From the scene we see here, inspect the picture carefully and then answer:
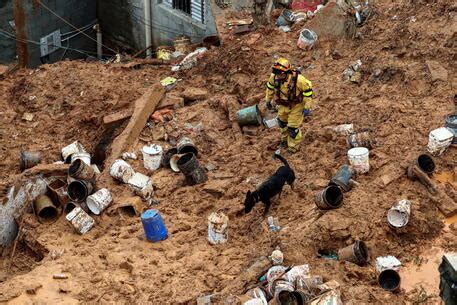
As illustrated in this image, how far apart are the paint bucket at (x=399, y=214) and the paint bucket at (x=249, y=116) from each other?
134 inches

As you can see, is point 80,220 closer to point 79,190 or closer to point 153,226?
point 79,190

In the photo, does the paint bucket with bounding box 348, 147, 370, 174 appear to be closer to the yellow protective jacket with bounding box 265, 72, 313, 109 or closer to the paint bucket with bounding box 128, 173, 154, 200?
the yellow protective jacket with bounding box 265, 72, 313, 109

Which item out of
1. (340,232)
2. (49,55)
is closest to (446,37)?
(340,232)

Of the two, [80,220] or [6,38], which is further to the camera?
[6,38]

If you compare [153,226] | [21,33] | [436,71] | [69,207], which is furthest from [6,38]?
[436,71]

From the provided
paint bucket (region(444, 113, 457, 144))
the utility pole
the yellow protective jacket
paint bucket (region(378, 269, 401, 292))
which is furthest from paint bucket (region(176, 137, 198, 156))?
the utility pole

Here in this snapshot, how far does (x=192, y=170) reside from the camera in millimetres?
9461

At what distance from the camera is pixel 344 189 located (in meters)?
8.37

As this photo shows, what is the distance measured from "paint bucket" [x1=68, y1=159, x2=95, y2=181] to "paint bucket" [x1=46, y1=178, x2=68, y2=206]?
0.31 meters

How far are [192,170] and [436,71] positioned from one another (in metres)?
4.03

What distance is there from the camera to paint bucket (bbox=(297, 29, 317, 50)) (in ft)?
39.9

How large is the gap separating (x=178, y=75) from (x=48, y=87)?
255 centimetres

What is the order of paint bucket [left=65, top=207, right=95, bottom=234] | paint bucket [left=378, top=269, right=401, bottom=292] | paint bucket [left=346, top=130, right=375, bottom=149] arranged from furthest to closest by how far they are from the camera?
paint bucket [left=346, top=130, right=375, bottom=149] → paint bucket [left=65, top=207, right=95, bottom=234] → paint bucket [left=378, top=269, right=401, bottom=292]

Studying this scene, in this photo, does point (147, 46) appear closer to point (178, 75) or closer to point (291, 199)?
point (178, 75)
